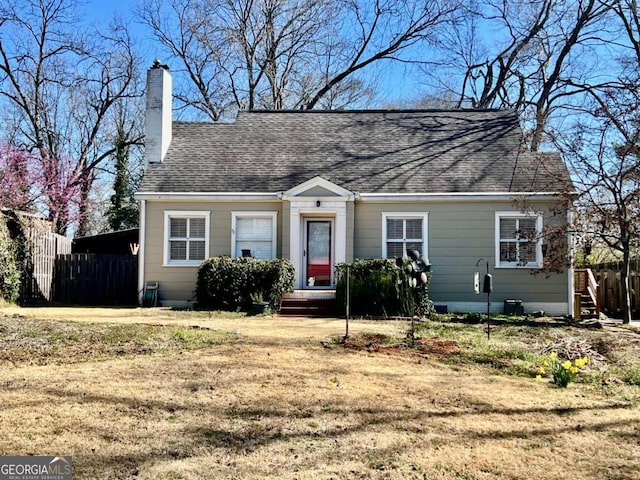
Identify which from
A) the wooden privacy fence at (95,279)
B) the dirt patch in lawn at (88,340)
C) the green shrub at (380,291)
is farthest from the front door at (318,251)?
the dirt patch in lawn at (88,340)

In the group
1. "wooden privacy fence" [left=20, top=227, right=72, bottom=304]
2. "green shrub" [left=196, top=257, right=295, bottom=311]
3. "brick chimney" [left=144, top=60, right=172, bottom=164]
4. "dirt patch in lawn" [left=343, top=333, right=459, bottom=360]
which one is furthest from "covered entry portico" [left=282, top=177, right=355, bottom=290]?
"wooden privacy fence" [left=20, top=227, right=72, bottom=304]

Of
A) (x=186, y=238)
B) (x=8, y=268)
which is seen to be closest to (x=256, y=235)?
(x=186, y=238)

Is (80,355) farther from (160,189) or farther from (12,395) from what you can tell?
(160,189)

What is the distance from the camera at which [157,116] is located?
52.7ft

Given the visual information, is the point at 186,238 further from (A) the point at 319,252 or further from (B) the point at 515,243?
(B) the point at 515,243

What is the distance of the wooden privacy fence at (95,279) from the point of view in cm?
1579

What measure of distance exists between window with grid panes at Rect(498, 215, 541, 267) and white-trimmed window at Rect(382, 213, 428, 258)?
6.81 ft

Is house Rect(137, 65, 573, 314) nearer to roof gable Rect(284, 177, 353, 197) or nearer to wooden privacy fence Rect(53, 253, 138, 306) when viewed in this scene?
roof gable Rect(284, 177, 353, 197)

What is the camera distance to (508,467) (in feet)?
11.8

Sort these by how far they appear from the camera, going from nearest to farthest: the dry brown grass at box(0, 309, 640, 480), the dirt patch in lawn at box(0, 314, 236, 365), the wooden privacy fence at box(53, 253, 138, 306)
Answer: the dry brown grass at box(0, 309, 640, 480) < the dirt patch in lawn at box(0, 314, 236, 365) < the wooden privacy fence at box(53, 253, 138, 306)

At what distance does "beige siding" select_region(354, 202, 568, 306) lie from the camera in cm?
1438

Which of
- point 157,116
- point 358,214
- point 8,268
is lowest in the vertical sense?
point 8,268

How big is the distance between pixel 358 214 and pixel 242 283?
381 cm

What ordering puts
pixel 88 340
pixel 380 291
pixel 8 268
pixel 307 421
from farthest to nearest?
pixel 8 268
pixel 380 291
pixel 88 340
pixel 307 421
